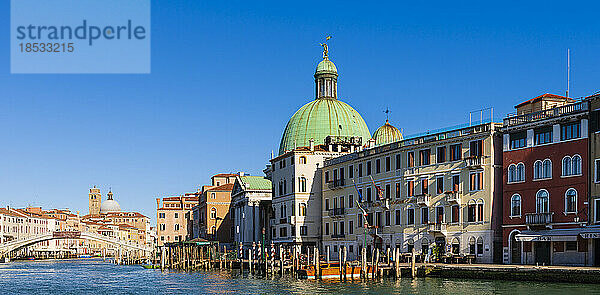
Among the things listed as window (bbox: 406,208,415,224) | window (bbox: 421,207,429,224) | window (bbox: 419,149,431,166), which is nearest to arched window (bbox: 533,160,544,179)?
window (bbox: 419,149,431,166)

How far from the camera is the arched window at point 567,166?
132 feet

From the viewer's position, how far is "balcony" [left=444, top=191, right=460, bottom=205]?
4656 cm

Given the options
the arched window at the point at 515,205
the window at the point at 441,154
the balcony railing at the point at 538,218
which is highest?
the window at the point at 441,154

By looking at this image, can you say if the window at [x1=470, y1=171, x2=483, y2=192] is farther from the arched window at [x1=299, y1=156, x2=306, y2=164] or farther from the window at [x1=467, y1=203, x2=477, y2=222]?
the arched window at [x1=299, y1=156, x2=306, y2=164]

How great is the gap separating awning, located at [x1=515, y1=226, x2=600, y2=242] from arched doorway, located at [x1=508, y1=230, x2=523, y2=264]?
801 mm

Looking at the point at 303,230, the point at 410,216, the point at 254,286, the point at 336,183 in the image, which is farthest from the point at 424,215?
the point at 303,230

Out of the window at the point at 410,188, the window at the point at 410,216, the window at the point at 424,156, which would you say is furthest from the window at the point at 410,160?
the window at the point at 410,216

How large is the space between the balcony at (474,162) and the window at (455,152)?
Result: 3.53 ft

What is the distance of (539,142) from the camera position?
138 feet

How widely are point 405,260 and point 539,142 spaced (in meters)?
12.5

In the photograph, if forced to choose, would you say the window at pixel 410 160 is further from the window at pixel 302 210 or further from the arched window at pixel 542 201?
the window at pixel 302 210

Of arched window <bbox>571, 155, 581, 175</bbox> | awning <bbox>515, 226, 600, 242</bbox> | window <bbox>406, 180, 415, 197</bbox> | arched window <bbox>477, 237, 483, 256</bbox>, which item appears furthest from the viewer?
window <bbox>406, 180, 415, 197</bbox>

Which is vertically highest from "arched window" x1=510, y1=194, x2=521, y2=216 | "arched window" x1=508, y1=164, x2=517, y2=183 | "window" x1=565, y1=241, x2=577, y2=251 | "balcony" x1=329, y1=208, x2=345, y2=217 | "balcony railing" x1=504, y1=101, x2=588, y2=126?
"balcony railing" x1=504, y1=101, x2=588, y2=126

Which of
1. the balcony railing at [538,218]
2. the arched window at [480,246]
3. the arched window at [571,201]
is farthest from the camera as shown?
the arched window at [480,246]
